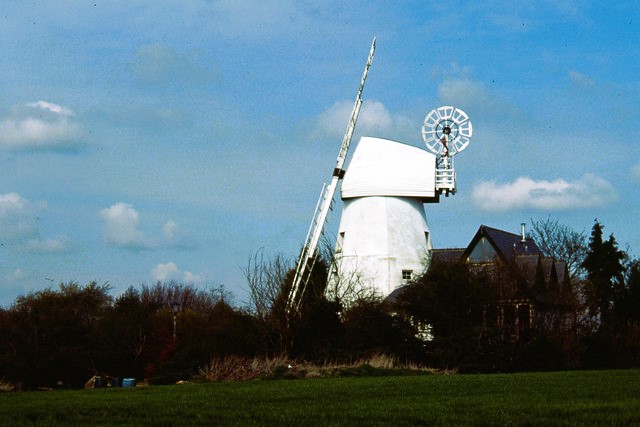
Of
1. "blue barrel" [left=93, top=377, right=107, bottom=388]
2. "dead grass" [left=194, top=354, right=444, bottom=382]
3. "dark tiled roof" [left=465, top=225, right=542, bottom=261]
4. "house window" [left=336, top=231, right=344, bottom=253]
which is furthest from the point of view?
"house window" [left=336, top=231, right=344, bottom=253]

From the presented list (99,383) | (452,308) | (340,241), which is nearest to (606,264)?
(340,241)

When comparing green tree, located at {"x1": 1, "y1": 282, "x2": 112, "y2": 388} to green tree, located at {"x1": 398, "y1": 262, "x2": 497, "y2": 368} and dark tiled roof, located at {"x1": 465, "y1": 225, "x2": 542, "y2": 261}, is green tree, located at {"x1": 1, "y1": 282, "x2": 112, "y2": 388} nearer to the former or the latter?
green tree, located at {"x1": 398, "y1": 262, "x2": 497, "y2": 368}

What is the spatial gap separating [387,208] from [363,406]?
101 feet

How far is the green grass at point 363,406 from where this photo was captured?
10273mm

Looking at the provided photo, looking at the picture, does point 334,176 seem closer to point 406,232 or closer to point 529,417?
point 406,232

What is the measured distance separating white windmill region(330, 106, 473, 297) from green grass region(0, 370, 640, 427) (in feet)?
82.5

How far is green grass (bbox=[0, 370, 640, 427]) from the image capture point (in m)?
10.3

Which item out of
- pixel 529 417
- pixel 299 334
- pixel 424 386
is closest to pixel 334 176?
pixel 299 334

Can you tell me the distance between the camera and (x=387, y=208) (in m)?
42.6

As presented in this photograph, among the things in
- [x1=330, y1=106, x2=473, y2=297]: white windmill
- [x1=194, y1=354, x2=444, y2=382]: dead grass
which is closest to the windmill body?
[x1=330, y1=106, x2=473, y2=297]: white windmill

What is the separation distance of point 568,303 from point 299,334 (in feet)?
33.1

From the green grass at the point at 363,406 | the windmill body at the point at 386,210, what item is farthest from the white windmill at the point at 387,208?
the green grass at the point at 363,406

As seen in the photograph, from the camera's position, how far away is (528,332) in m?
30.8

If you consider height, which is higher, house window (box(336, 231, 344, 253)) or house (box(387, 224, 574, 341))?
house window (box(336, 231, 344, 253))
